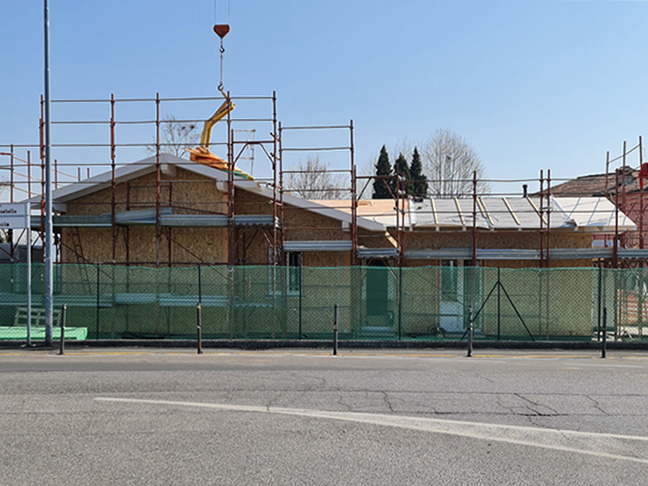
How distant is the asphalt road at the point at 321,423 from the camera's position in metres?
6.49

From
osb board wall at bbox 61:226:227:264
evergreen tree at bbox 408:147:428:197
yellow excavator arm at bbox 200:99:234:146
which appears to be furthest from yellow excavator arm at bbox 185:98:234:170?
evergreen tree at bbox 408:147:428:197

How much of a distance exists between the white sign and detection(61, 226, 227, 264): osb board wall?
194 inches

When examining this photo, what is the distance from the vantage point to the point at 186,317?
766 inches

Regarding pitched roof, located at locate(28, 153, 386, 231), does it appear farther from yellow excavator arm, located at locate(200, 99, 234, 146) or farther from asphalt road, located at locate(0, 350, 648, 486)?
asphalt road, located at locate(0, 350, 648, 486)

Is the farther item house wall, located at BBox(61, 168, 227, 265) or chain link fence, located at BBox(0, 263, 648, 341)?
house wall, located at BBox(61, 168, 227, 265)

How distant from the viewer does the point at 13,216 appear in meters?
16.6

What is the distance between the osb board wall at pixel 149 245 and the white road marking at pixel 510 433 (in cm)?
1257

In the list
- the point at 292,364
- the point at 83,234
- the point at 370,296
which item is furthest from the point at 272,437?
the point at 83,234

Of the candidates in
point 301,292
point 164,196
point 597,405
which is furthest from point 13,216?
Answer: point 597,405

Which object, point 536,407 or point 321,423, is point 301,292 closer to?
point 536,407

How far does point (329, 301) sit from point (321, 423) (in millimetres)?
10968

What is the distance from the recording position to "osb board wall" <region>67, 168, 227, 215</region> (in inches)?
843

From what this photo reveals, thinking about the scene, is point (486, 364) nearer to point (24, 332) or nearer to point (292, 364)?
point (292, 364)

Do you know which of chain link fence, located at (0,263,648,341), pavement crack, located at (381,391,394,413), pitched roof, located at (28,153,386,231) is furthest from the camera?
pitched roof, located at (28,153,386,231)
